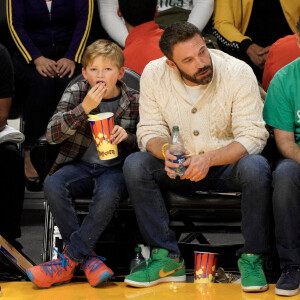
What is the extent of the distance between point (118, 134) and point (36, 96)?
5.20 ft

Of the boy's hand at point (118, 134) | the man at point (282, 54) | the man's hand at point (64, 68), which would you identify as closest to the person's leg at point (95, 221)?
the boy's hand at point (118, 134)

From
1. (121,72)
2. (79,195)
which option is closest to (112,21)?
(121,72)

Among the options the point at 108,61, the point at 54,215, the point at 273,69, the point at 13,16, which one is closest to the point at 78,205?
the point at 54,215

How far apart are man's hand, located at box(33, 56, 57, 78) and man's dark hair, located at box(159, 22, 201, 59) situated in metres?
1.60

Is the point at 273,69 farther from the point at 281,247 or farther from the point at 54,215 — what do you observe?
the point at 54,215

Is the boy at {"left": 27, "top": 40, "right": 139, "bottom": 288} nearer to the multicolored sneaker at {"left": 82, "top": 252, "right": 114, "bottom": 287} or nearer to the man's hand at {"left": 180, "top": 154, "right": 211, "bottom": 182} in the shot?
the multicolored sneaker at {"left": 82, "top": 252, "right": 114, "bottom": 287}

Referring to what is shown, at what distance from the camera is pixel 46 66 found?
5.50 m

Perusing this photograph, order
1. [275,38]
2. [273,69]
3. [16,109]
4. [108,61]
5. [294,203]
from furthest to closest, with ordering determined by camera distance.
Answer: [16,109] < [275,38] < [273,69] < [108,61] < [294,203]

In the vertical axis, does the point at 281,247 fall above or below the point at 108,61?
below

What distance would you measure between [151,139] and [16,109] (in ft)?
7.21

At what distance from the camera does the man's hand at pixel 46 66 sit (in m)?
5.49

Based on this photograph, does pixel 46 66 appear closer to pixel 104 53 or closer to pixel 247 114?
pixel 104 53

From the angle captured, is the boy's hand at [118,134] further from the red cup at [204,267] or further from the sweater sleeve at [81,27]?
the sweater sleeve at [81,27]

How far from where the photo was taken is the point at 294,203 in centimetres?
367
